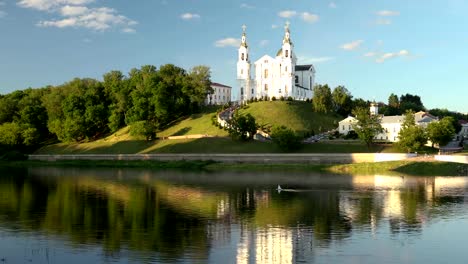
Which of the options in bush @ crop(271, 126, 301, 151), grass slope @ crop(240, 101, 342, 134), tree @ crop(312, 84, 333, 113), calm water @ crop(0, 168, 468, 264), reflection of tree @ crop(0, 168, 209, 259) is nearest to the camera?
calm water @ crop(0, 168, 468, 264)

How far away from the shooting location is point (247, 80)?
133m

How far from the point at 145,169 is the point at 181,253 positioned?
2175 inches

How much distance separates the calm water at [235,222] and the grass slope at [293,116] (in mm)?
44444

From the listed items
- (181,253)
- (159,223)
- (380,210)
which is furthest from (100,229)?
(380,210)

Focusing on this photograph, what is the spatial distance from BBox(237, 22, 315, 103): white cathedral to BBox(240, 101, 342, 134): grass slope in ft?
37.7

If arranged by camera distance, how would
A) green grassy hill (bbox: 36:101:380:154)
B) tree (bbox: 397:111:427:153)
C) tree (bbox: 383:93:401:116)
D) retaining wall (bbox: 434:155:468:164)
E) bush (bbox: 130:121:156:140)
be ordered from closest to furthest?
retaining wall (bbox: 434:155:468:164)
tree (bbox: 397:111:427:153)
green grassy hill (bbox: 36:101:380:154)
bush (bbox: 130:121:156:140)
tree (bbox: 383:93:401:116)

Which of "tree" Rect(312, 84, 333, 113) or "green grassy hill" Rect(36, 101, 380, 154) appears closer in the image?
"green grassy hill" Rect(36, 101, 380, 154)

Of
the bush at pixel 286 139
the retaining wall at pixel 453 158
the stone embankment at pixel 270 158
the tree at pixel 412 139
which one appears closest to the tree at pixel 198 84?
the stone embankment at pixel 270 158

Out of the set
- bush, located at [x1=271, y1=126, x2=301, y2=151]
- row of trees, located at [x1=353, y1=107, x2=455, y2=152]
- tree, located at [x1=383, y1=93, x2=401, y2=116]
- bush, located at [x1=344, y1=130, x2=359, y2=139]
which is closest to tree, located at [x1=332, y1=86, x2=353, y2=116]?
tree, located at [x1=383, y1=93, x2=401, y2=116]

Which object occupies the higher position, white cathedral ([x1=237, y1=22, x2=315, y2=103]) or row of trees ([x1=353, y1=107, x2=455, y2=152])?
white cathedral ([x1=237, y1=22, x2=315, y2=103])

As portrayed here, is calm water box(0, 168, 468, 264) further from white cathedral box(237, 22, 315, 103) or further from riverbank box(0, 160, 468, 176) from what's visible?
white cathedral box(237, 22, 315, 103)

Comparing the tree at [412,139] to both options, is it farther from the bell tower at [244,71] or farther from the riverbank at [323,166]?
the bell tower at [244,71]

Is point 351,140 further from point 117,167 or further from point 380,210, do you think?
point 380,210

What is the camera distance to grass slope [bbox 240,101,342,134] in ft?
339
